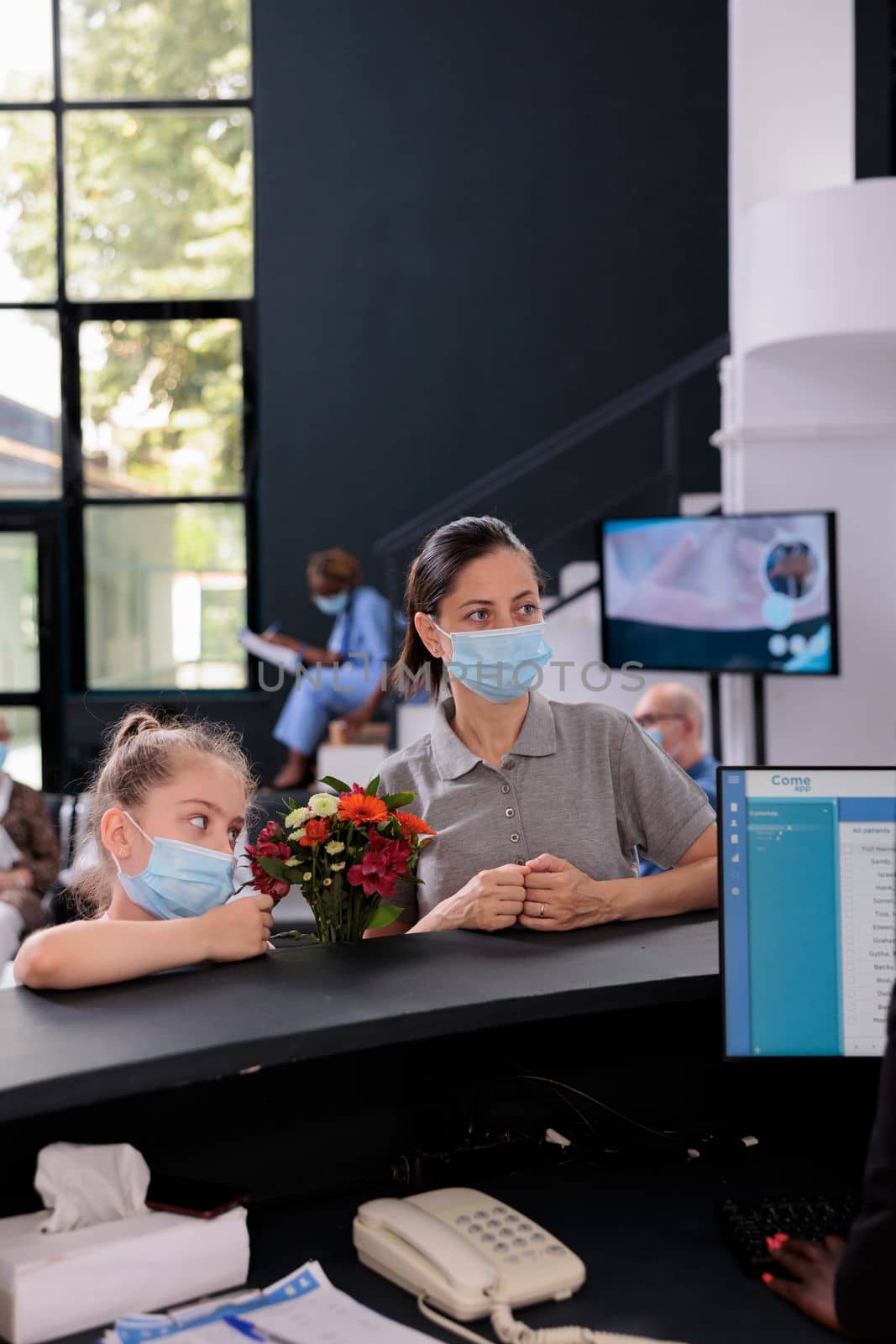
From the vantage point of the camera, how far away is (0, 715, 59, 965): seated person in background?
16.1ft

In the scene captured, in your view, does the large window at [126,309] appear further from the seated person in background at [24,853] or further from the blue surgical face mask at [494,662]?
the blue surgical face mask at [494,662]

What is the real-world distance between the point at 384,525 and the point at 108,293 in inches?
89.0

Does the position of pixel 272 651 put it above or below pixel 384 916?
above

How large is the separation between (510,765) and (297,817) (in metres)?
0.50

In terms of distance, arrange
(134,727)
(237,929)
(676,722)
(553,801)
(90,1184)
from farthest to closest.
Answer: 1. (676,722)
2. (553,801)
3. (134,727)
4. (237,929)
5. (90,1184)

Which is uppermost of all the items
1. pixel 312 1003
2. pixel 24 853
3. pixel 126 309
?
pixel 126 309

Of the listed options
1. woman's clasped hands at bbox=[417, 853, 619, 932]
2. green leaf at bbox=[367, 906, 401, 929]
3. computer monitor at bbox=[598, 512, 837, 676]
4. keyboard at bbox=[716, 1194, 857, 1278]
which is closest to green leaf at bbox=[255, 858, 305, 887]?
green leaf at bbox=[367, 906, 401, 929]

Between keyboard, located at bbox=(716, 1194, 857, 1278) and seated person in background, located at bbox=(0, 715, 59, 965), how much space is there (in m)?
3.95

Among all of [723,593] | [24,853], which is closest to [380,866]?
[24,853]

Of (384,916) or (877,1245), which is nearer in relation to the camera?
(877,1245)

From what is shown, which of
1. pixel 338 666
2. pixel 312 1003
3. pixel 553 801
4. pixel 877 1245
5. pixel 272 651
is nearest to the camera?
pixel 877 1245

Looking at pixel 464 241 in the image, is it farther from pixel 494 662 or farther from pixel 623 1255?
pixel 623 1255

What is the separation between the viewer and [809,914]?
140 cm

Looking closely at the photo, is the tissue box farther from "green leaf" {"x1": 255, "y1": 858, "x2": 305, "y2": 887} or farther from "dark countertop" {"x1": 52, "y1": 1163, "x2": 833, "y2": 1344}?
"green leaf" {"x1": 255, "y1": 858, "x2": 305, "y2": 887}
